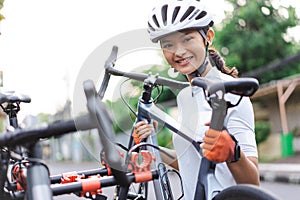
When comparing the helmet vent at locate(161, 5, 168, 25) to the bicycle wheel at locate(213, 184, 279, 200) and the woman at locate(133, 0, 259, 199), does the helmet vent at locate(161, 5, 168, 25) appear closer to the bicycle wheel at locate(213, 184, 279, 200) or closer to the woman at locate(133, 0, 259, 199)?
the woman at locate(133, 0, 259, 199)

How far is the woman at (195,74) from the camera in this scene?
1.66 m

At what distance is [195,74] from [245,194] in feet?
1.68

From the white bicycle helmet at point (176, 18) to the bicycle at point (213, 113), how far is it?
0.15 meters

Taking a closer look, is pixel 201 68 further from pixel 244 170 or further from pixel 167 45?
pixel 244 170

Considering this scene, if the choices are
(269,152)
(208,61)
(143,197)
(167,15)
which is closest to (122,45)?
(167,15)

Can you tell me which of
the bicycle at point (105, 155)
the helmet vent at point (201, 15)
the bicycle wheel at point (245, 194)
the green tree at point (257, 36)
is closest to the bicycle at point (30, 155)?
the bicycle at point (105, 155)

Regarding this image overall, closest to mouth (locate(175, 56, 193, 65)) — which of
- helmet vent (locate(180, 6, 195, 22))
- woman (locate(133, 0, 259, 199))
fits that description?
woman (locate(133, 0, 259, 199))

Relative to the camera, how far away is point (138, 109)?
194 cm

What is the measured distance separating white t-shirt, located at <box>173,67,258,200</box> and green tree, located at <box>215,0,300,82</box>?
2237cm

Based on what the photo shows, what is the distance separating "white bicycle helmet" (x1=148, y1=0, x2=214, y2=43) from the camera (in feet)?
5.54

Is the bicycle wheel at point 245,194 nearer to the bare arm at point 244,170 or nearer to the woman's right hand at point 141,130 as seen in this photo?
the bare arm at point 244,170

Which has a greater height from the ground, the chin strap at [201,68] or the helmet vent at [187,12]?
the helmet vent at [187,12]

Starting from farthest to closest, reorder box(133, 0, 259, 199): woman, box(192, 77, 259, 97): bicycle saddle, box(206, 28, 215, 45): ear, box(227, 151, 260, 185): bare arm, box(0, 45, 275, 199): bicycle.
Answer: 1. box(206, 28, 215, 45): ear
2. box(133, 0, 259, 199): woman
3. box(227, 151, 260, 185): bare arm
4. box(192, 77, 259, 97): bicycle saddle
5. box(0, 45, 275, 199): bicycle

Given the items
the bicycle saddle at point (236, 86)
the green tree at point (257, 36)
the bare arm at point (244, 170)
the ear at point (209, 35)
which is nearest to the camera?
the bicycle saddle at point (236, 86)
